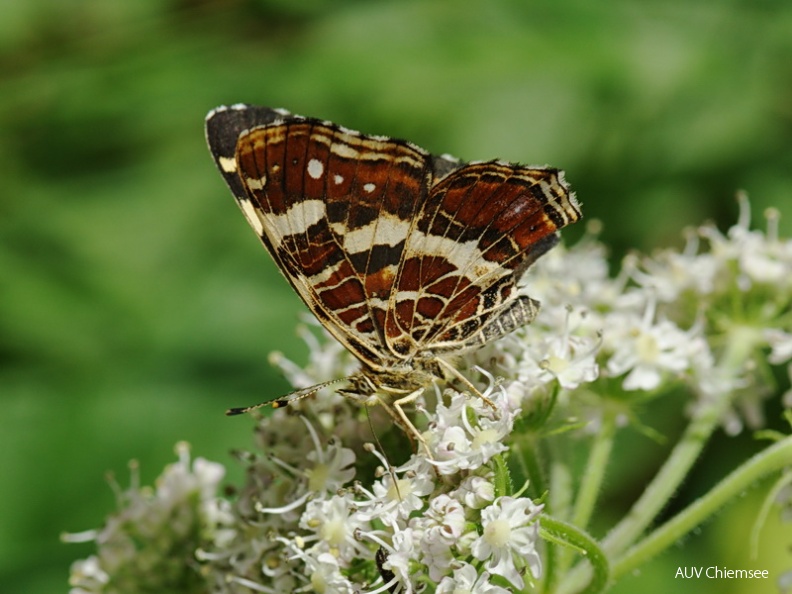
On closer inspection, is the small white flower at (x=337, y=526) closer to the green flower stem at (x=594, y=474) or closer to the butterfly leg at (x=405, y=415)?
the butterfly leg at (x=405, y=415)

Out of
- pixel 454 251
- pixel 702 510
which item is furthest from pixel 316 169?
pixel 702 510

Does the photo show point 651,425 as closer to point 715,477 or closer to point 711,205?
point 715,477

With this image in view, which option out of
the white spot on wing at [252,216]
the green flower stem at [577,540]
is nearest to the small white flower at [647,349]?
the green flower stem at [577,540]

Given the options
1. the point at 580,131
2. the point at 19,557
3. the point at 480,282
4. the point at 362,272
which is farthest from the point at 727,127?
the point at 19,557

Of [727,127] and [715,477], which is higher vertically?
[727,127]

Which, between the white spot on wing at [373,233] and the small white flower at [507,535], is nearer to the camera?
the small white flower at [507,535]

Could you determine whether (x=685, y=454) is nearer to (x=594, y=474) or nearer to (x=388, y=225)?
(x=594, y=474)
